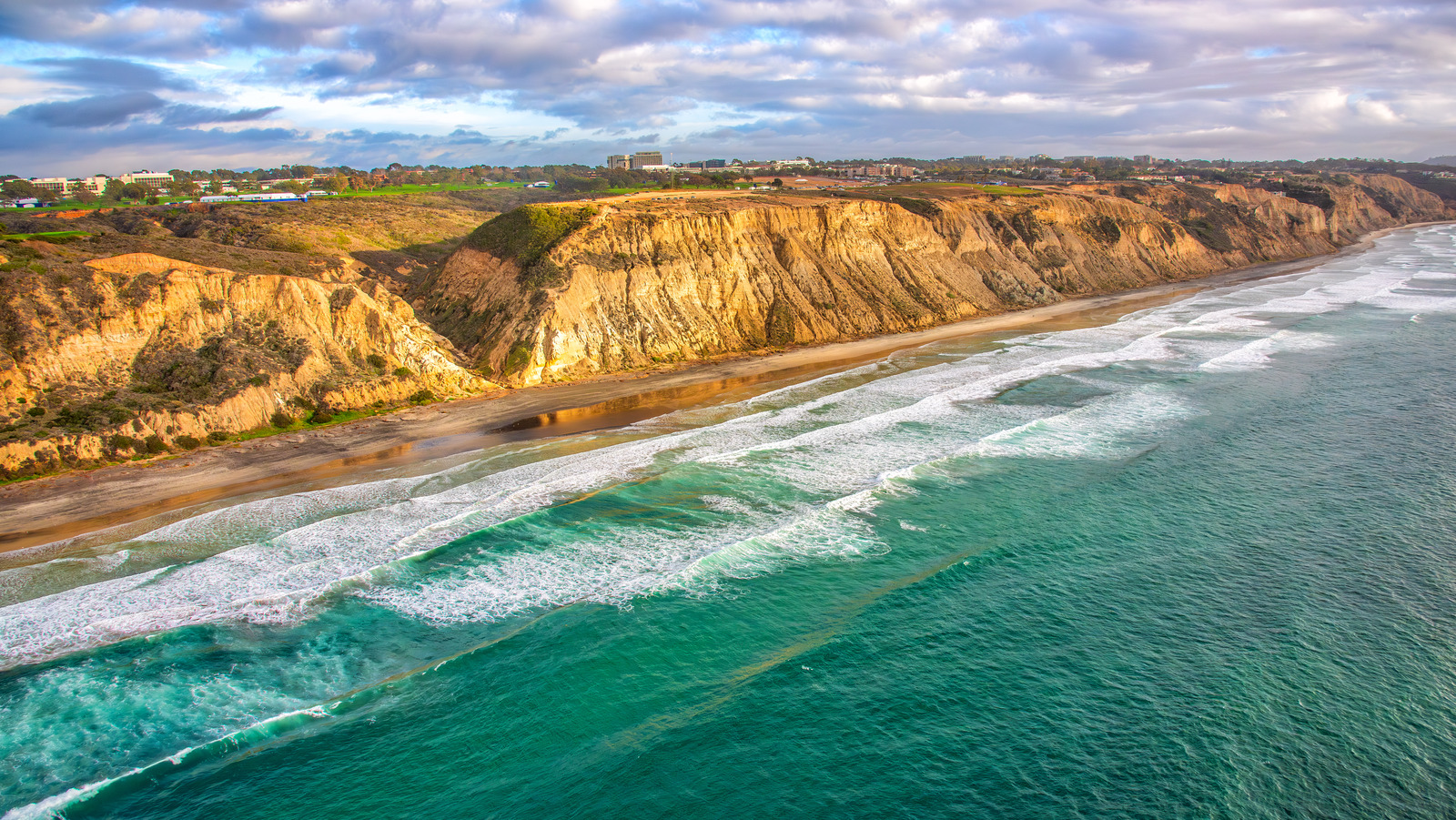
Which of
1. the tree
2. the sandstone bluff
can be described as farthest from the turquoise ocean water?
the tree

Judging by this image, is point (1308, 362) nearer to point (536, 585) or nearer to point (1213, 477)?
point (1213, 477)

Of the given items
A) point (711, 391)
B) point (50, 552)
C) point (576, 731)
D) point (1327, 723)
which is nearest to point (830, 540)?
point (576, 731)

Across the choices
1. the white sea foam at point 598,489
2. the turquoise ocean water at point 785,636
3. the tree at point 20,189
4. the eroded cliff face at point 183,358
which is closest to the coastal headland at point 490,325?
the eroded cliff face at point 183,358

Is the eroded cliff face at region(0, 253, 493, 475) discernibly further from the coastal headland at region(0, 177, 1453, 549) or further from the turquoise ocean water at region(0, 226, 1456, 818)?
the turquoise ocean water at region(0, 226, 1456, 818)

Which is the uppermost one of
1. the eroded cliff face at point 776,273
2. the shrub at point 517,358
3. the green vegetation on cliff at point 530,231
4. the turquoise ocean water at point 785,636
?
the green vegetation on cliff at point 530,231

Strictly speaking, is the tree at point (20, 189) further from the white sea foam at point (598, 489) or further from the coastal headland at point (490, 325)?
the white sea foam at point (598, 489)
